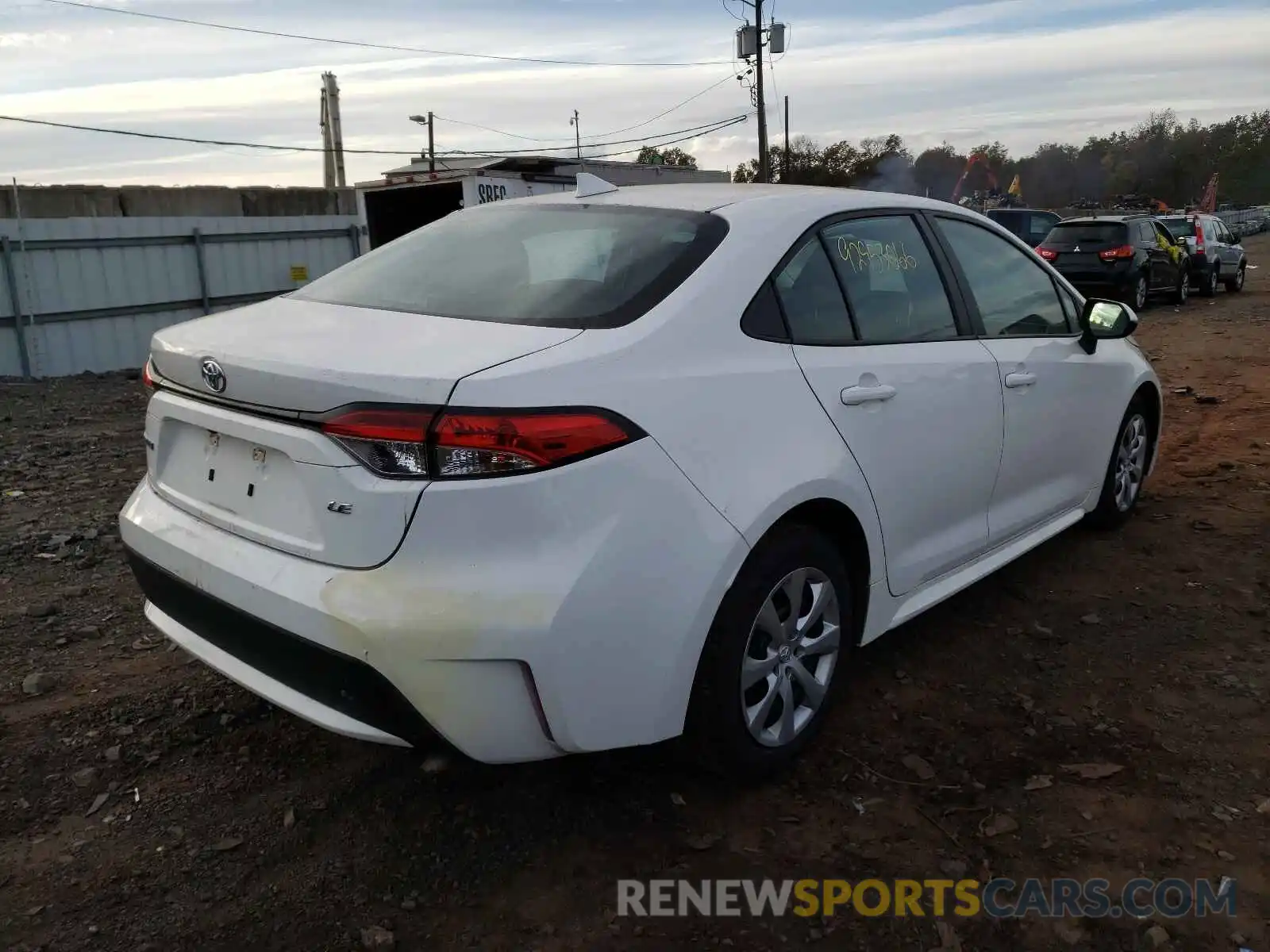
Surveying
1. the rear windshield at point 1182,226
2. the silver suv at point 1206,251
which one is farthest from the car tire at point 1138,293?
the rear windshield at point 1182,226

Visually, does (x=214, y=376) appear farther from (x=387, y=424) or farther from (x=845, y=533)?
(x=845, y=533)

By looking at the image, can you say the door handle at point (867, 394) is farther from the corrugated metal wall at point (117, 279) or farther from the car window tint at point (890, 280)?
the corrugated metal wall at point (117, 279)

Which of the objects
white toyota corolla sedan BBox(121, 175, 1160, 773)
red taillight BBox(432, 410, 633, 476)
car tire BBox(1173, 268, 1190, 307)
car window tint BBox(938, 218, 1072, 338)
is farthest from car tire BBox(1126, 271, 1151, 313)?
red taillight BBox(432, 410, 633, 476)

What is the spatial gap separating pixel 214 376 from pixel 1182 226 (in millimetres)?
21136

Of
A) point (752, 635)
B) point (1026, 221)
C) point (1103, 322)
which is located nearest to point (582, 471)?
point (752, 635)

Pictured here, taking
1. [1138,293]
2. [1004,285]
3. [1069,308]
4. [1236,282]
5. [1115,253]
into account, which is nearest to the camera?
[1004,285]

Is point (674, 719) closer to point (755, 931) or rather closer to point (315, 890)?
point (755, 931)

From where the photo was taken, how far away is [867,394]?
114 inches

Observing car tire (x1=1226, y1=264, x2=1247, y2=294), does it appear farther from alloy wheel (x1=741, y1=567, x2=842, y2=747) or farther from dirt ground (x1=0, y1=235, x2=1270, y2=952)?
Result: alloy wheel (x1=741, y1=567, x2=842, y2=747)

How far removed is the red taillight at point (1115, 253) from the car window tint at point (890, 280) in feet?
46.3

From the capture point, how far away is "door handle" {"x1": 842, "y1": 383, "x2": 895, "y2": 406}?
9.27ft

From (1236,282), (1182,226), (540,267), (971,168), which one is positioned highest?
(971,168)

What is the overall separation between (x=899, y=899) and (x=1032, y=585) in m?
2.25

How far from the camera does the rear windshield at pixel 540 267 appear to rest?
2.52 meters
